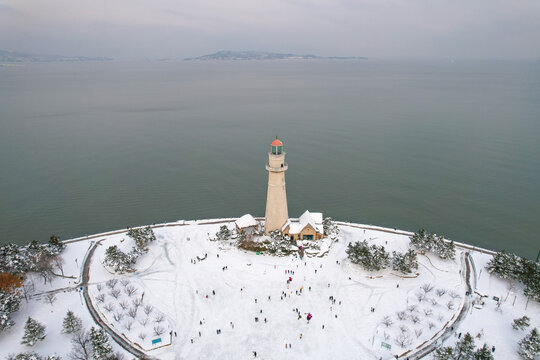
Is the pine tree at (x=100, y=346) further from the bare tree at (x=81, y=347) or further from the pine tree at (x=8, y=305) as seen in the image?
the pine tree at (x=8, y=305)

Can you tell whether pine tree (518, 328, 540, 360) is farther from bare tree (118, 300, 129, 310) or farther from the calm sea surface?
bare tree (118, 300, 129, 310)

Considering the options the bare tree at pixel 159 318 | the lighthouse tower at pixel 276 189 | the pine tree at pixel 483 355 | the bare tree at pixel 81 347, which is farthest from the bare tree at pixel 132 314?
the pine tree at pixel 483 355

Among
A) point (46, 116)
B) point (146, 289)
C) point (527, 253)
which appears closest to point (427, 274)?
point (527, 253)

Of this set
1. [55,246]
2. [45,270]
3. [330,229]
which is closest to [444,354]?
[330,229]

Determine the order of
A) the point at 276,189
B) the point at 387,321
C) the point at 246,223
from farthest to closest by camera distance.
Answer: the point at 246,223, the point at 276,189, the point at 387,321

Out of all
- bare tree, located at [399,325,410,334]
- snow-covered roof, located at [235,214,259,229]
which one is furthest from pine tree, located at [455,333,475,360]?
snow-covered roof, located at [235,214,259,229]

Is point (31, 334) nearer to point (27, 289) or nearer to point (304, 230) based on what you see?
point (27, 289)
